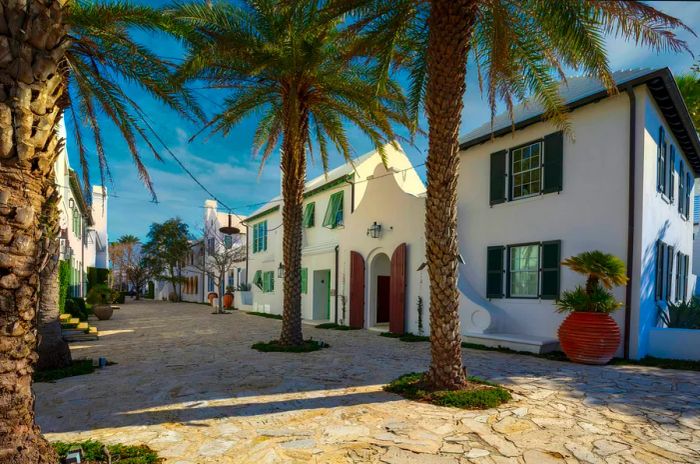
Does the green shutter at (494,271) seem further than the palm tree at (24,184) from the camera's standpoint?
Yes

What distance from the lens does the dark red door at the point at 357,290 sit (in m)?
15.3

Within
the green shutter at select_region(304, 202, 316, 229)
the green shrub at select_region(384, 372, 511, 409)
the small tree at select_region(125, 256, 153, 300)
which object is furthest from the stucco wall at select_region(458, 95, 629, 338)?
the small tree at select_region(125, 256, 153, 300)

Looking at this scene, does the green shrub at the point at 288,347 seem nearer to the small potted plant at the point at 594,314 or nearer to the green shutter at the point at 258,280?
the small potted plant at the point at 594,314

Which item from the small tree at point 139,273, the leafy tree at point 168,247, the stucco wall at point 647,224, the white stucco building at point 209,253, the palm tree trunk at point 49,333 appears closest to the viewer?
the palm tree trunk at point 49,333

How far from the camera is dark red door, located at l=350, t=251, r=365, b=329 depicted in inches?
604

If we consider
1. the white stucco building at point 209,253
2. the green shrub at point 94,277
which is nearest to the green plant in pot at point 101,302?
the white stucco building at point 209,253

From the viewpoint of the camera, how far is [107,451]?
3.86 m

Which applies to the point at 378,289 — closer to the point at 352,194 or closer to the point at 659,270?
the point at 352,194

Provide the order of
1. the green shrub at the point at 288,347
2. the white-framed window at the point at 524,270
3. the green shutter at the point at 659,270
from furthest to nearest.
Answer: the white-framed window at the point at 524,270 < the green shrub at the point at 288,347 < the green shutter at the point at 659,270

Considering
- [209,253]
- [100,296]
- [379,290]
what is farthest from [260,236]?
[379,290]

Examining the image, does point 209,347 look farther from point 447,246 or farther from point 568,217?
point 568,217

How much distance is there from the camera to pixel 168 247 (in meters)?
38.1

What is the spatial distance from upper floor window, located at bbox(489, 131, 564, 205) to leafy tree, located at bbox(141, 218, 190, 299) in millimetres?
32469

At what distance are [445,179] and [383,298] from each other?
10.9 metres
